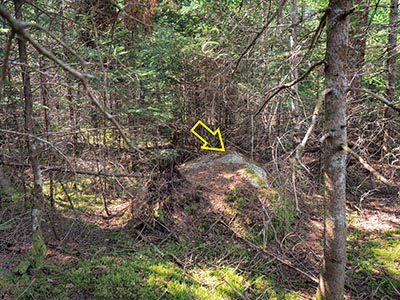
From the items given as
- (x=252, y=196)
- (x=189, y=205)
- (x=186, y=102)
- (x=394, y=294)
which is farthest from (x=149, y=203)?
(x=394, y=294)

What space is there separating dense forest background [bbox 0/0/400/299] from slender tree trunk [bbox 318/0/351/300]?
7cm

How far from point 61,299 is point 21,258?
109 centimetres

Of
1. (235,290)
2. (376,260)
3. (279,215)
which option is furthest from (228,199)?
(376,260)

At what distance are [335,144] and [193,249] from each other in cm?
261

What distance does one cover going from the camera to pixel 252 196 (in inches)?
187

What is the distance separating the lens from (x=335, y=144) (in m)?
2.47

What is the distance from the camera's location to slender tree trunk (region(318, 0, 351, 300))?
2330 mm

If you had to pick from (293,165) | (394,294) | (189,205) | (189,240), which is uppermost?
(293,165)

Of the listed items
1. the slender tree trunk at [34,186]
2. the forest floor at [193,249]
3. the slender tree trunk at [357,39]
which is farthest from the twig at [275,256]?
the slender tree trunk at [34,186]

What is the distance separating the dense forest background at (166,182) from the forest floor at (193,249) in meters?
0.02

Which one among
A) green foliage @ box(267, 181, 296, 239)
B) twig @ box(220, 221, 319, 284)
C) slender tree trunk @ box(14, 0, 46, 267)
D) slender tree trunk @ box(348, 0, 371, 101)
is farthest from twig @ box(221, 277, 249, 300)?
slender tree trunk @ box(348, 0, 371, 101)

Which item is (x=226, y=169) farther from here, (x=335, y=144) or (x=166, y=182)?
(x=335, y=144)

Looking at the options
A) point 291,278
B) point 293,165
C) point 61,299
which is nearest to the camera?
point 293,165

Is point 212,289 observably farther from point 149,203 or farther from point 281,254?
point 149,203
